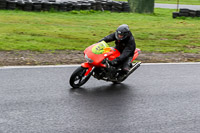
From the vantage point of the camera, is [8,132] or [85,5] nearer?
[8,132]

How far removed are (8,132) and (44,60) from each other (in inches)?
206

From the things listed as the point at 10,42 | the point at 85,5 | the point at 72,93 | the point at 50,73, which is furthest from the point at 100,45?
the point at 85,5

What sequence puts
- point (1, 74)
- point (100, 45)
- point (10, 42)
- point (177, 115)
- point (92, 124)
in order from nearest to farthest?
point (92, 124)
point (177, 115)
point (100, 45)
point (1, 74)
point (10, 42)

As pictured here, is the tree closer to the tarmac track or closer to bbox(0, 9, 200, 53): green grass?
bbox(0, 9, 200, 53): green grass

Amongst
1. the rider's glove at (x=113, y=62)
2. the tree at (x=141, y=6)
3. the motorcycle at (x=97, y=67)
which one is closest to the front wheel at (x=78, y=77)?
the motorcycle at (x=97, y=67)

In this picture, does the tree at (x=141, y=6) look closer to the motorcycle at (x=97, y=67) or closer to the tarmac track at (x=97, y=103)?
the tarmac track at (x=97, y=103)

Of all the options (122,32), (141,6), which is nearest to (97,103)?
(122,32)

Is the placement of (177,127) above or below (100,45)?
below

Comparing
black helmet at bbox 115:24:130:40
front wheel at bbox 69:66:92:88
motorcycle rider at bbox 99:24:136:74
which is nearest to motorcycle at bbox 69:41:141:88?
front wheel at bbox 69:66:92:88

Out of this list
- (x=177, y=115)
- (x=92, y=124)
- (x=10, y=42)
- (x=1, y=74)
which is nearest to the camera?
(x=92, y=124)

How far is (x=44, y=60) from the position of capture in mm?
10680

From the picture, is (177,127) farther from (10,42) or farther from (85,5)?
(85,5)

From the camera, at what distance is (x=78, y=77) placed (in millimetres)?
8062

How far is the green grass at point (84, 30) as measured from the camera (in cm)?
1348
